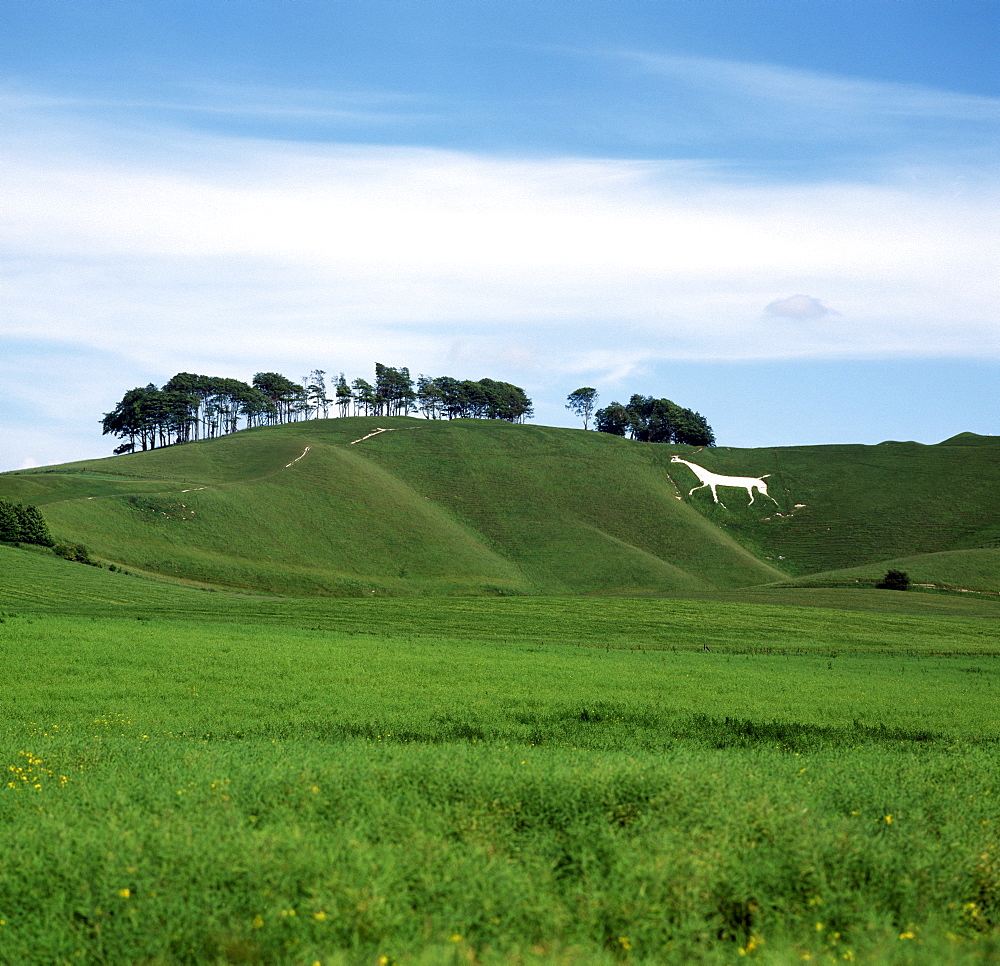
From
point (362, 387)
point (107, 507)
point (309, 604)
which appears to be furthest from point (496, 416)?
point (309, 604)

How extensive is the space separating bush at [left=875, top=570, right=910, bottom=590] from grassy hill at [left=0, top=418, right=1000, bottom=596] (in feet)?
11.3

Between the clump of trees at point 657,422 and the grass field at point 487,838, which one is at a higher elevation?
the clump of trees at point 657,422

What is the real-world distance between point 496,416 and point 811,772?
623 feet

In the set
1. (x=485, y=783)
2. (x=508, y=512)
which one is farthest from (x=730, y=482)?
(x=485, y=783)


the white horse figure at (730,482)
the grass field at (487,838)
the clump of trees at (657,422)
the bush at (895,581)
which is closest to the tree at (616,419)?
the clump of trees at (657,422)

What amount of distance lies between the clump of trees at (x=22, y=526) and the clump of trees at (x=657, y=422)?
140 m

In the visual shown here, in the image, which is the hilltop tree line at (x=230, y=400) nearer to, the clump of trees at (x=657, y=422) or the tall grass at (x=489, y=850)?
the clump of trees at (x=657, y=422)

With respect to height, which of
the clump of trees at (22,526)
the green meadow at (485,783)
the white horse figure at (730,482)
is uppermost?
the white horse figure at (730,482)

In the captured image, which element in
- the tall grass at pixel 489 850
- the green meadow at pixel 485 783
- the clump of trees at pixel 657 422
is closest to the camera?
the tall grass at pixel 489 850

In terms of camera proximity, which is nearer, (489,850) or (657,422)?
(489,850)

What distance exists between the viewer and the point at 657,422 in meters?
193

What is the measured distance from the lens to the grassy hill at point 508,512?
7869 centimetres

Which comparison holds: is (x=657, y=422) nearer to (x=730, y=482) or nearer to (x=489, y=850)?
(x=730, y=482)

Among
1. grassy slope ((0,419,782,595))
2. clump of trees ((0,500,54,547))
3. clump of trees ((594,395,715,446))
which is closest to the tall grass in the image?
clump of trees ((0,500,54,547))
